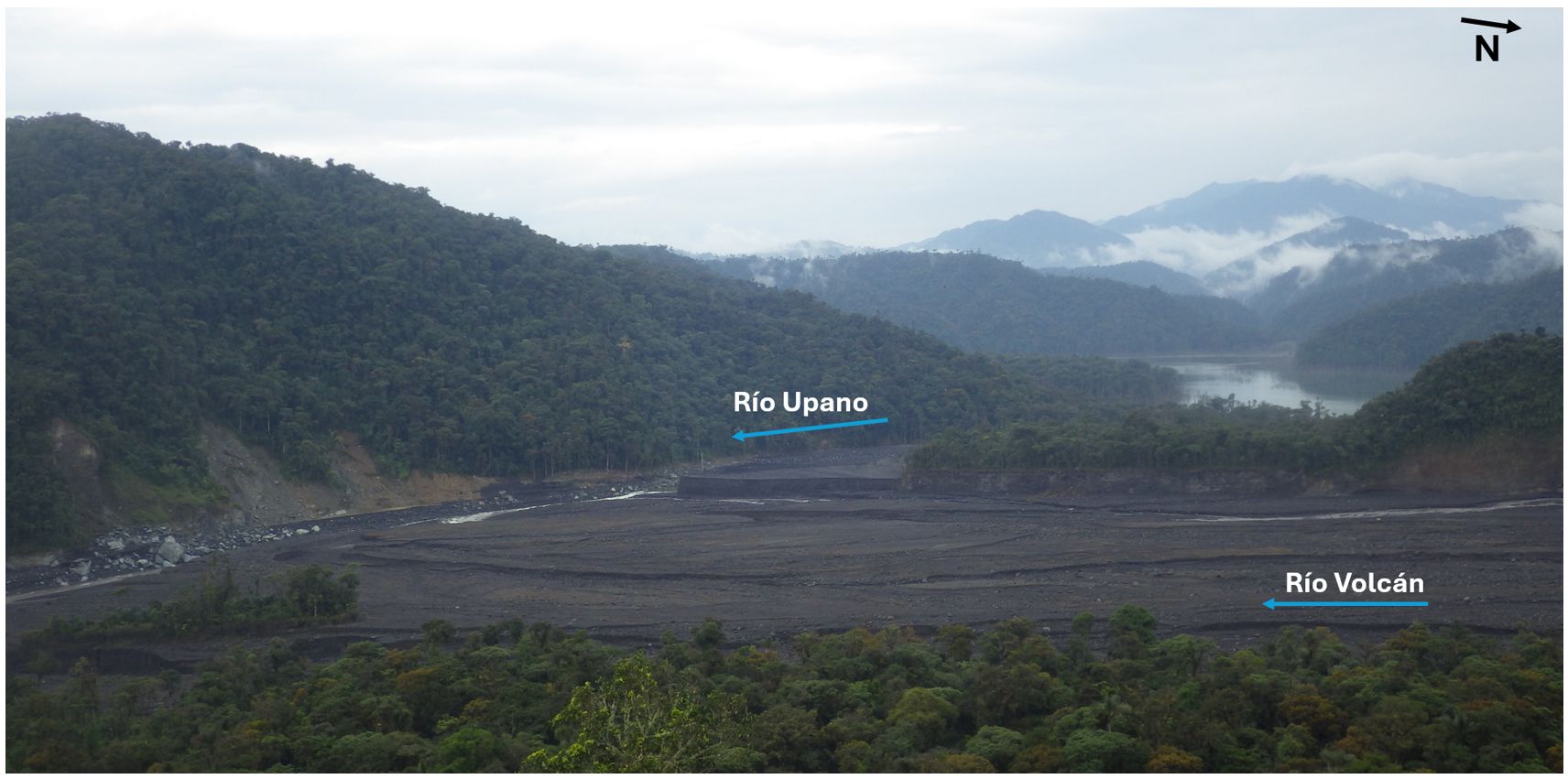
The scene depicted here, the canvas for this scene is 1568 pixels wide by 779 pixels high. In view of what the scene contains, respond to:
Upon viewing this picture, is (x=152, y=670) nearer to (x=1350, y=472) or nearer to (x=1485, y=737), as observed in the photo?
(x=1485, y=737)

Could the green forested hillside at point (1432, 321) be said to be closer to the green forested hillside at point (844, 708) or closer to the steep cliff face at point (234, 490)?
the steep cliff face at point (234, 490)

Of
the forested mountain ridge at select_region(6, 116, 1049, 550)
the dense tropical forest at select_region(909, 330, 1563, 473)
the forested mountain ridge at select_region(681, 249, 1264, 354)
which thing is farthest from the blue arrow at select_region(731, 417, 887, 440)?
the forested mountain ridge at select_region(681, 249, 1264, 354)

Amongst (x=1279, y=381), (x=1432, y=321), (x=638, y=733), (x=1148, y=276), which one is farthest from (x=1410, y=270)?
(x=638, y=733)

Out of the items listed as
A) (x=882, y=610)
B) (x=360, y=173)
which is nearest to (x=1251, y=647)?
(x=882, y=610)

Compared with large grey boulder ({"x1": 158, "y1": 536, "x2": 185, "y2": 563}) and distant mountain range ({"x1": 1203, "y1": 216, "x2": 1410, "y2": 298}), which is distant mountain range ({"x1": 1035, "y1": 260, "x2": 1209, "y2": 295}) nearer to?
distant mountain range ({"x1": 1203, "y1": 216, "x2": 1410, "y2": 298})

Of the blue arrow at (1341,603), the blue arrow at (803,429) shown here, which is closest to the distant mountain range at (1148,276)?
the blue arrow at (803,429)

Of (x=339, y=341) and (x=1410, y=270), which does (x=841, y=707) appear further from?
(x=1410, y=270)
